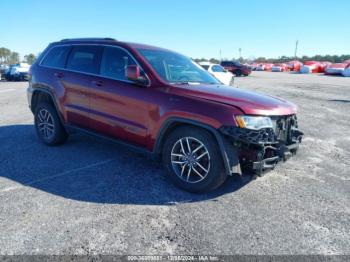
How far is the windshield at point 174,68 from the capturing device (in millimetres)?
4227

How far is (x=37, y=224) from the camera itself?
→ 2.97 metres

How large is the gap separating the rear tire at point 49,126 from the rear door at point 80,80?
0.38 meters

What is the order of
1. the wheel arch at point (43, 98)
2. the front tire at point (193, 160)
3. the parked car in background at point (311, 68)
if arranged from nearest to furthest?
the front tire at point (193, 160) < the wheel arch at point (43, 98) < the parked car in background at point (311, 68)

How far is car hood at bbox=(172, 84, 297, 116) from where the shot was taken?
3422mm

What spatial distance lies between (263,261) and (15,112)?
8.63 metres

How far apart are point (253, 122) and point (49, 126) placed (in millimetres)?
3763

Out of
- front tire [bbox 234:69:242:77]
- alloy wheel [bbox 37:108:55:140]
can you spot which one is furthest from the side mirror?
front tire [bbox 234:69:242:77]

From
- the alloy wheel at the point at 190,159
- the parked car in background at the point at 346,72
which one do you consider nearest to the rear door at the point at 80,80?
the alloy wheel at the point at 190,159

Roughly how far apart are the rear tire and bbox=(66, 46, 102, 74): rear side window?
0.89 m

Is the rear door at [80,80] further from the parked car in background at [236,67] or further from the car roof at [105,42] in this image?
the parked car in background at [236,67]

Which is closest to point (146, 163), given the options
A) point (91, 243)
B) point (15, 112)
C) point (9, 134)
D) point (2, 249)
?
point (91, 243)

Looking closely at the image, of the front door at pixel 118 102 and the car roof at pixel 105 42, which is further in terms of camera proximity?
the car roof at pixel 105 42

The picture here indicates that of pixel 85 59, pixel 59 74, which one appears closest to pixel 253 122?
pixel 85 59

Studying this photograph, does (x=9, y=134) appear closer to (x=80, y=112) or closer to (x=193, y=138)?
(x=80, y=112)
